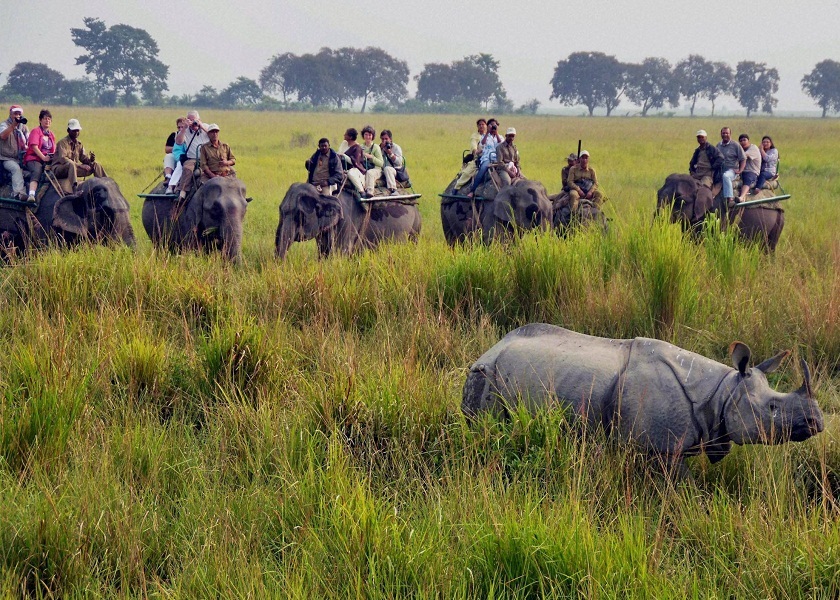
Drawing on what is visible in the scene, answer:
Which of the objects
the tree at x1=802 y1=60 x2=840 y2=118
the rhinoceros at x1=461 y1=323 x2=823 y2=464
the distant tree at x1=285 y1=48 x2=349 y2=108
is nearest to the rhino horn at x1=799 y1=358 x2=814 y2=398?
the rhinoceros at x1=461 y1=323 x2=823 y2=464

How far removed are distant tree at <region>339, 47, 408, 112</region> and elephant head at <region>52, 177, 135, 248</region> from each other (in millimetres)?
83644

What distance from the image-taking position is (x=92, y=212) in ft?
35.3

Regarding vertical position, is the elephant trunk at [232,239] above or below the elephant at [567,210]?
below

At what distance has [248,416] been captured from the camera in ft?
16.3

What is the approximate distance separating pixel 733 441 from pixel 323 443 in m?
2.08

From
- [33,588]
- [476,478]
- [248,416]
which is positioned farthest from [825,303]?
[33,588]

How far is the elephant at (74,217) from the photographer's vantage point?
10.7 meters

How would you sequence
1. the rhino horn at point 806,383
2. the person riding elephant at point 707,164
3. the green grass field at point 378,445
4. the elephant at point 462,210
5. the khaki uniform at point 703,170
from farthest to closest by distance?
the elephant at point 462,210, the khaki uniform at point 703,170, the person riding elephant at point 707,164, the rhino horn at point 806,383, the green grass field at point 378,445

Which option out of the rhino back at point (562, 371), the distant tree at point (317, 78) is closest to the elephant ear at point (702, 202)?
the rhino back at point (562, 371)

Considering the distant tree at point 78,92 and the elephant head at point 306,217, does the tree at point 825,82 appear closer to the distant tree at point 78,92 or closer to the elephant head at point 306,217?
the distant tree at point 78,92

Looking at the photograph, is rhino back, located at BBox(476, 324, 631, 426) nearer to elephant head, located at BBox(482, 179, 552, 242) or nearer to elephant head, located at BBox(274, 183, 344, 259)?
elephant head, located at BBox(274, 183, 344, 259)

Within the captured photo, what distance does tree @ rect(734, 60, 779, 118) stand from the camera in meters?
96.5

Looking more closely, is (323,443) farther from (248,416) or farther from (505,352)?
(505,352)

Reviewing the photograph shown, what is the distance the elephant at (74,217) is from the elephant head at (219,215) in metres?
0.84
